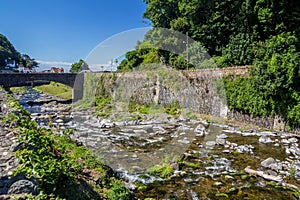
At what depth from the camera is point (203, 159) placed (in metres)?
9.24

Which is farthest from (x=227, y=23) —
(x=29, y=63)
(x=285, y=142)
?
(x=29, y=63)

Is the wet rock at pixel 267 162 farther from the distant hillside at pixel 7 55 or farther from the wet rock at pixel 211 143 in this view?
the distant hillside at pixel 7 55

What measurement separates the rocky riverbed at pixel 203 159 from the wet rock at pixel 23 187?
11.0ft

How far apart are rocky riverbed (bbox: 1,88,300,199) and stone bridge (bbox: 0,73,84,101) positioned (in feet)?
→ 74.8

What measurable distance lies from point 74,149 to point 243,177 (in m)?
6.13

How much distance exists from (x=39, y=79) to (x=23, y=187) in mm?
33770

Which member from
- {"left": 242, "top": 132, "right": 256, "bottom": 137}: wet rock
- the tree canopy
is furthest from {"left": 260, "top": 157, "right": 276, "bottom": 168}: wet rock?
the tree canopy

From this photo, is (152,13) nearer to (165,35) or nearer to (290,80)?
(165,35)

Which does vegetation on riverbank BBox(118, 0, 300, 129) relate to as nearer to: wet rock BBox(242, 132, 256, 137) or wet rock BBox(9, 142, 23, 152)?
wet rock BBox(242, 132, 256, 137)

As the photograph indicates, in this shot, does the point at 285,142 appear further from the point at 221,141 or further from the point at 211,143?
the point at 211,143

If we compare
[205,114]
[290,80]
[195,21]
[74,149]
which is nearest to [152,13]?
[195,21]

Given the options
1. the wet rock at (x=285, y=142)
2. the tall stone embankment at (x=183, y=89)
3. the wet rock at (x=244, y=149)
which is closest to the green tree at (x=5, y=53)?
the tall stone embankment at (x=183, y=89)

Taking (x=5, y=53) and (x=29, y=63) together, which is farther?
(x=29, y=63)

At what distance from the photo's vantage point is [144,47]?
2998 centimetres
